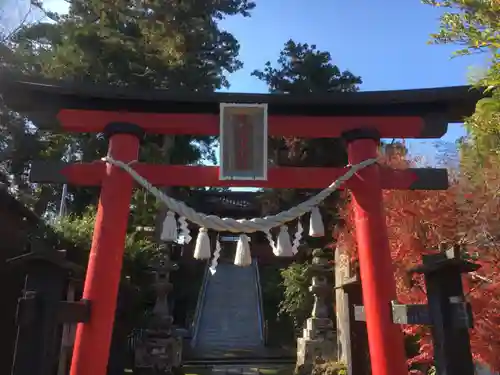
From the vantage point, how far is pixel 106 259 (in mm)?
5117

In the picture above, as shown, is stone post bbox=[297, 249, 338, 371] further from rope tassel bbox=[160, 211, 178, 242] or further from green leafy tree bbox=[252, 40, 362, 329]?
rope tassel bbox=[160, 211, 178, 242]

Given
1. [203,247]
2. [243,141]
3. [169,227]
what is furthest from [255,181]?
[169,227]

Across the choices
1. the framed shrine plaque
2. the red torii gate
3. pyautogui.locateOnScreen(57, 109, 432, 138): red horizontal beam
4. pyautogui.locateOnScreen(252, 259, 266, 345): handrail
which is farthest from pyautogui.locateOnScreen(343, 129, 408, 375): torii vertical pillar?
pyautogui.locateOnScreen(252, 259, 266, 345): handrail

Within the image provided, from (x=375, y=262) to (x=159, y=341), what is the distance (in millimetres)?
8061

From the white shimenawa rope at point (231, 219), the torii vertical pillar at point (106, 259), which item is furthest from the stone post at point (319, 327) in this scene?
the torii vertical pillar at point (106, 259)

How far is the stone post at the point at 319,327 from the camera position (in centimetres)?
1141

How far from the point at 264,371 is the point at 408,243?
679cm

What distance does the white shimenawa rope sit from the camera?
5.11 meters

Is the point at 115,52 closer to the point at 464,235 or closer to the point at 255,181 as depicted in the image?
the point at 255,181

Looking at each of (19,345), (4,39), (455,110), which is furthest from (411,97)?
(4,39)

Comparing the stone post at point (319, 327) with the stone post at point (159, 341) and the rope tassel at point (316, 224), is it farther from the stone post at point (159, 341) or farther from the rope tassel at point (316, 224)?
the rope tassel at point (316, 224)

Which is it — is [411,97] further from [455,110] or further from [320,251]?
[320,251]

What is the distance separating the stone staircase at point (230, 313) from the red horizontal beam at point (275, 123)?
37.4 feet

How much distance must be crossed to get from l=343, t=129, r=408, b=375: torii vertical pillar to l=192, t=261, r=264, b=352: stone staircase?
1148 centimetres
